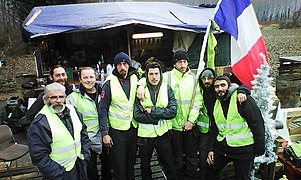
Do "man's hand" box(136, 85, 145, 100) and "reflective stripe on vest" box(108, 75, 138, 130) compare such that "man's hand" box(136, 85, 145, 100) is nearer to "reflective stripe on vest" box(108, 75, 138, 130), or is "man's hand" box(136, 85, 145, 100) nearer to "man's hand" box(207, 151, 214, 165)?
"reflective stripe on vest" box(108, 75, 138, 130)

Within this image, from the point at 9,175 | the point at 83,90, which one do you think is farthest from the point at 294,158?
the point at 9,175

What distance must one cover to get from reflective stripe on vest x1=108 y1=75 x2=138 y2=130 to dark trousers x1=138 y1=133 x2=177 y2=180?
0.97 ft

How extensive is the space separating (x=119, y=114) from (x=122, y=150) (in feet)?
1.32

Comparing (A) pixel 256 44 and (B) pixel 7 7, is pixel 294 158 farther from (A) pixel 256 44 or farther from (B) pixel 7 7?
(B) pixel 7 7

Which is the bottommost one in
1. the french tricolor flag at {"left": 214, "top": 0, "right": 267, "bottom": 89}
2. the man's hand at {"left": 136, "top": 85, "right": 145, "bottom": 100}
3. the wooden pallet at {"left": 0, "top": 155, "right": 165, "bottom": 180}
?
the wooden pallet at {"left": 0, "top": 155, "right": 165, "bottom": 180}

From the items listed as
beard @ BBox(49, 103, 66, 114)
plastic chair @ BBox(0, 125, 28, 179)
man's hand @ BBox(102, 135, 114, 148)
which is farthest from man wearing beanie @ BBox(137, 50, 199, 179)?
plastic chair @ BBox(0, 125, 28, 179)

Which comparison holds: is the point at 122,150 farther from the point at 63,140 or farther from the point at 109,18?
the point at 109,18

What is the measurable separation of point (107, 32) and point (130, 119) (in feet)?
19.8

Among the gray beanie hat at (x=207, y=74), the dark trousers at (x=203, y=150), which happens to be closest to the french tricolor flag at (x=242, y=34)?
the gray beanie hat at (x=207, y=74)

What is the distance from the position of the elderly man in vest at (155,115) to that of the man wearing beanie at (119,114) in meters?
0.11

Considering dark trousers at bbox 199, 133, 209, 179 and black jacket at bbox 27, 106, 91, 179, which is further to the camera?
dark trousers at bbox 199, 133, 209, 179

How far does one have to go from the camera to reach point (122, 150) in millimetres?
3002

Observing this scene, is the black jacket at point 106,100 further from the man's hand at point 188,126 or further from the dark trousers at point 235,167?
the dark trousers at point 235,167

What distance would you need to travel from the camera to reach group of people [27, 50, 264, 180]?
2.73 metres
